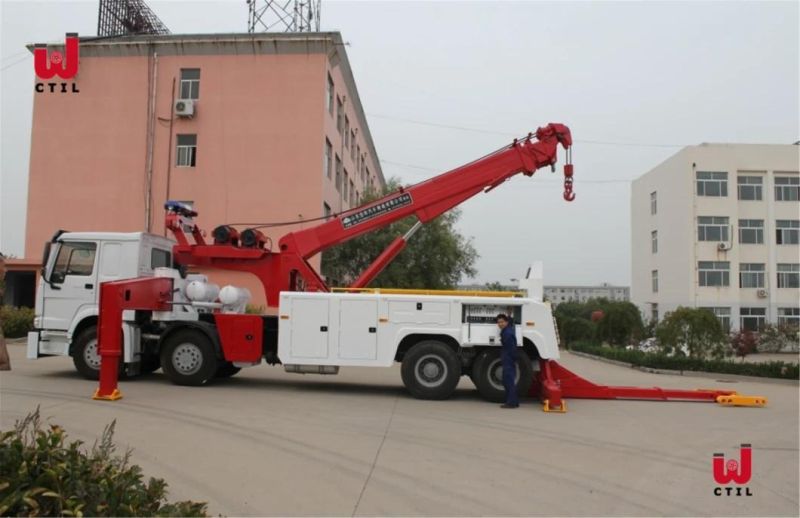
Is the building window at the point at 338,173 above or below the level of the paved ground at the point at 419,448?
above

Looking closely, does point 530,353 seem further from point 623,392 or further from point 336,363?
point 336,363

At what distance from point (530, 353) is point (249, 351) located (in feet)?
16.7

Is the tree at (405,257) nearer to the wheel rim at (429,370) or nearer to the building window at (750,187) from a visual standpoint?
the wheel rim at (429,370)

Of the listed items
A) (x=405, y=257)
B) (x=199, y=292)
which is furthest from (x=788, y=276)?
(x=199, y=292)

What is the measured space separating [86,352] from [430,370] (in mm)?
6537

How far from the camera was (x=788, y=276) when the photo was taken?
41000 millimetres

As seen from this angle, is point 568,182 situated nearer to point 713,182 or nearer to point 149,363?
point 149,363

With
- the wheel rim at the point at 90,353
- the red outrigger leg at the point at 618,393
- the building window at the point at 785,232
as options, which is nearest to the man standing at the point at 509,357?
the red outrigger leg at the point at 618,393

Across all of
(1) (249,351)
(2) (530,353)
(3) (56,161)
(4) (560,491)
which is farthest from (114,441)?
(3) (56,161)

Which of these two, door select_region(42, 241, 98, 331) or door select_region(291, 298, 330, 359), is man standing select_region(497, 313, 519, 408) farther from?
door select_region(42, 241, 98, 331)

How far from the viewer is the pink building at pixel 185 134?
80.5ft

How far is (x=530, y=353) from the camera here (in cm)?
1062

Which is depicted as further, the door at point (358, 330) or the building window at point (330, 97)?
the building window at point (330, 97)

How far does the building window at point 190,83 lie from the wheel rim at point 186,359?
57.1 ft
